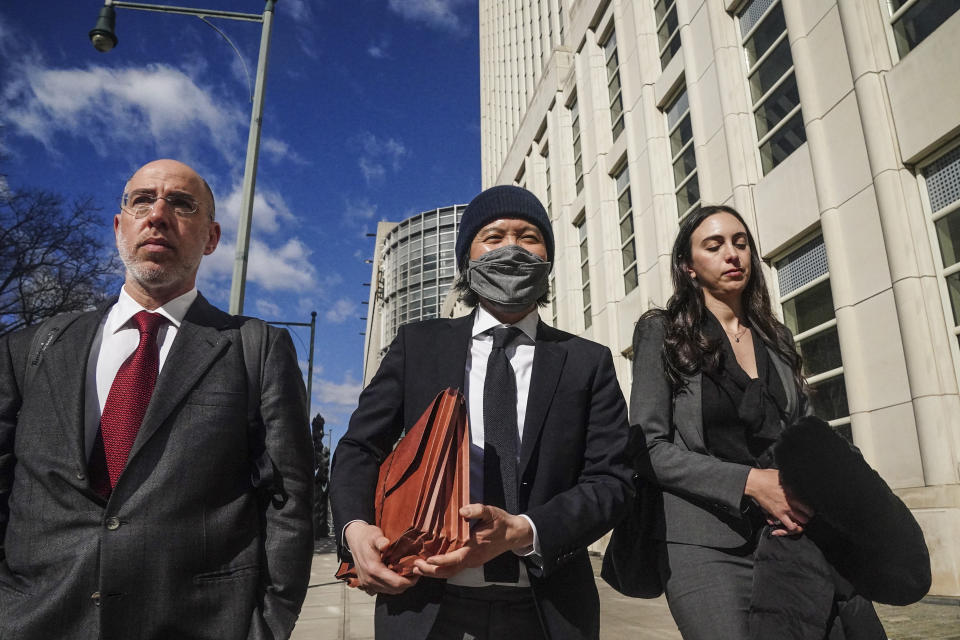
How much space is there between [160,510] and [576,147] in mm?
23545

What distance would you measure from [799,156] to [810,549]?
1049 centimetres

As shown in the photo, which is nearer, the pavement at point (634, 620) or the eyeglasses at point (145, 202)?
the eyeglasses at point (145, 202)

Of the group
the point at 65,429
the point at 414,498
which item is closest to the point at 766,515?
the point at 414,498

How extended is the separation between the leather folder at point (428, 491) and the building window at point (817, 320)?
30.5 feet

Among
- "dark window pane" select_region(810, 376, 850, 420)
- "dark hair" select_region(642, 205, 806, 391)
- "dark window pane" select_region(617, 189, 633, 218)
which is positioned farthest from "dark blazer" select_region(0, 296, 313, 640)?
"dark window pane" select_region(617, 189, 633, 218)

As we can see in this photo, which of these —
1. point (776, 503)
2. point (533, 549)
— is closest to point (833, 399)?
point (776, 503)

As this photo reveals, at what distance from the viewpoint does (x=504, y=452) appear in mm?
2164

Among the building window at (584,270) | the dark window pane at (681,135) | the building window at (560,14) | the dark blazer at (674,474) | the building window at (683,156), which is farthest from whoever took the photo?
the building window at (560,14)

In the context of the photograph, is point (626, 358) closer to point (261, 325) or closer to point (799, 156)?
point (799, 156)

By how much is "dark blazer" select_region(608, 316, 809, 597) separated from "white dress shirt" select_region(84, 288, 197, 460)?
5.65ft

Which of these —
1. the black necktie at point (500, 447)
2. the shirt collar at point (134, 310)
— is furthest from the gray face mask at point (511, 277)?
the shirt collar at point (134, 310)

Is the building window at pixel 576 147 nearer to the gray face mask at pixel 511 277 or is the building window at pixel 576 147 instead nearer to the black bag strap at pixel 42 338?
the gray face mask at pixel 511 277

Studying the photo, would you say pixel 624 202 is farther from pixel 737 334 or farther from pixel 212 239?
pixel 212 239

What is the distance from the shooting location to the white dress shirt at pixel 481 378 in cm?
207
